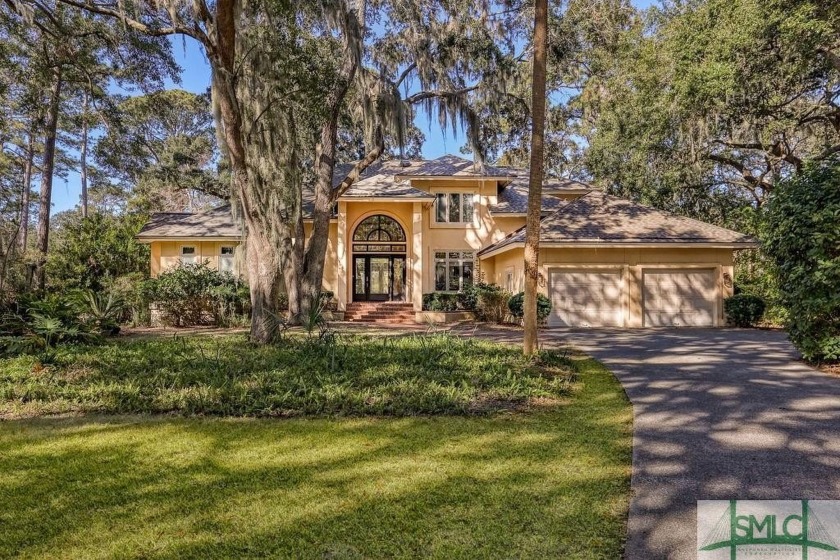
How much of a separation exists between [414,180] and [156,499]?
17.6 meters

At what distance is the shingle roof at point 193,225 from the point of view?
1947cm

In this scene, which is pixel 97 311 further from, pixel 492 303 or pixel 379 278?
pixel 492 303

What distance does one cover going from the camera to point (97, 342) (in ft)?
31.4

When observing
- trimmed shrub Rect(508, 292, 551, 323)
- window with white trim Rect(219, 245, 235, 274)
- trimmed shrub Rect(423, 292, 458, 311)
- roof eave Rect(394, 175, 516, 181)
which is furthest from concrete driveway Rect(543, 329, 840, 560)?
window with white trim Rect(219, 245, 235, 274)

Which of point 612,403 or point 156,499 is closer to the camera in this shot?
point 156,499

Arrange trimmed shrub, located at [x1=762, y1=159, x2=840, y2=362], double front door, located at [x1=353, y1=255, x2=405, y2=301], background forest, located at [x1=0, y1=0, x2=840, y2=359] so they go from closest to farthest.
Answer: trimmed shrub, located at [x1=762, y1=159, x2=840, y2=362], background forest, located at [x1=0, y1=0, x2=840, y2=359], double front door, located at [x1=353, y1=255, x2=405, y2=301]

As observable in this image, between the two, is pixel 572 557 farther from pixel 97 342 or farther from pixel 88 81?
pixel 88 81

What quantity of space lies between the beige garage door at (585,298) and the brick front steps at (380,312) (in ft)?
16.9

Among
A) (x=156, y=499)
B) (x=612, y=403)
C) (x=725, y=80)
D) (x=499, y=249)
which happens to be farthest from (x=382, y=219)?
(x=156, y=499)

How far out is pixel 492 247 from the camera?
18.5 meters

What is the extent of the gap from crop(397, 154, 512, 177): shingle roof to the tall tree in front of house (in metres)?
3.09

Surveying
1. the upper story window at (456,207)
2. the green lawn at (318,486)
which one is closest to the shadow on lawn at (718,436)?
the green lawn at (318,486)

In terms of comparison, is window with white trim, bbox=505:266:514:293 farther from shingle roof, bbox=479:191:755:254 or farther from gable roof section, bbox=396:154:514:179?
gable roof section, bbox=396:154:514:179

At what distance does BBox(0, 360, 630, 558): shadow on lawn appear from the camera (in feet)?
9.34
